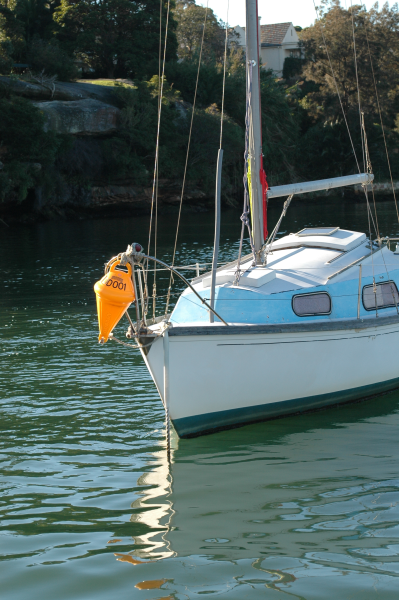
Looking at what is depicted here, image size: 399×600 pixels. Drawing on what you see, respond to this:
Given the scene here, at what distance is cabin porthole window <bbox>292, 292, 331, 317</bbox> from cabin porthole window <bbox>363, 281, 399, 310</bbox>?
817mm

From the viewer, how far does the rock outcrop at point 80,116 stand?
143 ft

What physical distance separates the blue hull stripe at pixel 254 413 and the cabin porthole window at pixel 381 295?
132 centimetres

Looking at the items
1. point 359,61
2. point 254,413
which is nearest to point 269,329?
point 254,413

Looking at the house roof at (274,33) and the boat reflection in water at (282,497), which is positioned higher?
the house roof at (274,33)

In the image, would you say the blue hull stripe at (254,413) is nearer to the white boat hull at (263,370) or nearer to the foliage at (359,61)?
the white boat hull at (263,370)

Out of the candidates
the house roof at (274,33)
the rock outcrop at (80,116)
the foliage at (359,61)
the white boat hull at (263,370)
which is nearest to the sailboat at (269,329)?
the white boat hull at (263,370)

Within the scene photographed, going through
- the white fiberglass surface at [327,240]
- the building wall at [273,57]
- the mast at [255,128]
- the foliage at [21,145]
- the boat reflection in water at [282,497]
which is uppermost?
the building wall at [273,57]

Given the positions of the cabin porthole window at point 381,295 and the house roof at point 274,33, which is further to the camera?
the house roof at point 274,33

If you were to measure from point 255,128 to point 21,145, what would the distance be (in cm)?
3445

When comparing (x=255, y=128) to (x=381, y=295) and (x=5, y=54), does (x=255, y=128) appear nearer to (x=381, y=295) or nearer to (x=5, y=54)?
(x=381, y=295)

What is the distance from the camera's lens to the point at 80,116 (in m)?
45.2

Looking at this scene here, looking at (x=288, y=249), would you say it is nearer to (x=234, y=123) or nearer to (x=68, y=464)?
(x=68, y=464)

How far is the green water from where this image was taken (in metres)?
5.50

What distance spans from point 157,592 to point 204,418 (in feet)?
11.4
